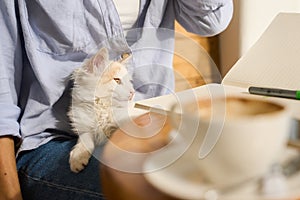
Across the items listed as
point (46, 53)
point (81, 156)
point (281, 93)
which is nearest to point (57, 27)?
point (46, 53)

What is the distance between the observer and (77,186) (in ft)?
2.49

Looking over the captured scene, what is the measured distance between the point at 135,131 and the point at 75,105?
42 centimetres

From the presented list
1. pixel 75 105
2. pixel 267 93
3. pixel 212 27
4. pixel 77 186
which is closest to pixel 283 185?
pixel 267 93

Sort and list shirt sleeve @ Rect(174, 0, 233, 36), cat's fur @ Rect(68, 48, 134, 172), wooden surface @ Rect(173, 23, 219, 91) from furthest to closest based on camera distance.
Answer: shirt sleeve @ Rect(174, 0, 233, 36) → cat's fur @ Rect(68, 48, 134, 172) → wooden surface @ Rect(173, 23, 219, 91)

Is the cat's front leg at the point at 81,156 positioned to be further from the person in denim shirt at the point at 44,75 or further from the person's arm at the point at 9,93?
the person's arm at the point at 9,93

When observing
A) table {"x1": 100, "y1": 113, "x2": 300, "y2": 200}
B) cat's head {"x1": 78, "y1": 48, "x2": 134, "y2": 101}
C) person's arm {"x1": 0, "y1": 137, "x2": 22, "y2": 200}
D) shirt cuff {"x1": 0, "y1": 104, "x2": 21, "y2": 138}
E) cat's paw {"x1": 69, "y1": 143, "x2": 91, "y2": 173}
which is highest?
table {"x1": 100, "y1": 113, "x2": 300, "y2": 200}

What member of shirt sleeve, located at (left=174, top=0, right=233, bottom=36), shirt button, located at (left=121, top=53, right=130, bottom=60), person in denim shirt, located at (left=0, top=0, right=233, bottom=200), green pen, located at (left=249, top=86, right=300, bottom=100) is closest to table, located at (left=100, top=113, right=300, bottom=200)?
green pen, located at (left=249, top=86, right=300, bottom=100)

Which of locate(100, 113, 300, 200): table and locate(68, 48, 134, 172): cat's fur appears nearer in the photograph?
locate(100, 113, 300, 200): table

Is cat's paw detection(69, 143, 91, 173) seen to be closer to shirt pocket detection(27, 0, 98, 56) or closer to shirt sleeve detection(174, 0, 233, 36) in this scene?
shirt pocket detection(27, 0, 98, 56)

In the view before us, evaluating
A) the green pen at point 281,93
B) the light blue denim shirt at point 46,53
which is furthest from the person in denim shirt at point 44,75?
the green pen at point 281,93

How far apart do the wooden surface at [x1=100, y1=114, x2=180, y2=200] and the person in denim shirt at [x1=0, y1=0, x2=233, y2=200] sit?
32 centimetres

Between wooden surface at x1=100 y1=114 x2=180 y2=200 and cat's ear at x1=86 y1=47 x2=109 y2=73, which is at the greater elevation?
wooden surface at x1=100 y1=114 x2=180 y2=200

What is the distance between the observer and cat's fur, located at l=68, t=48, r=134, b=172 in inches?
33.2

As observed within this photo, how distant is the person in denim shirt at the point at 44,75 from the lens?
0.82 metres
